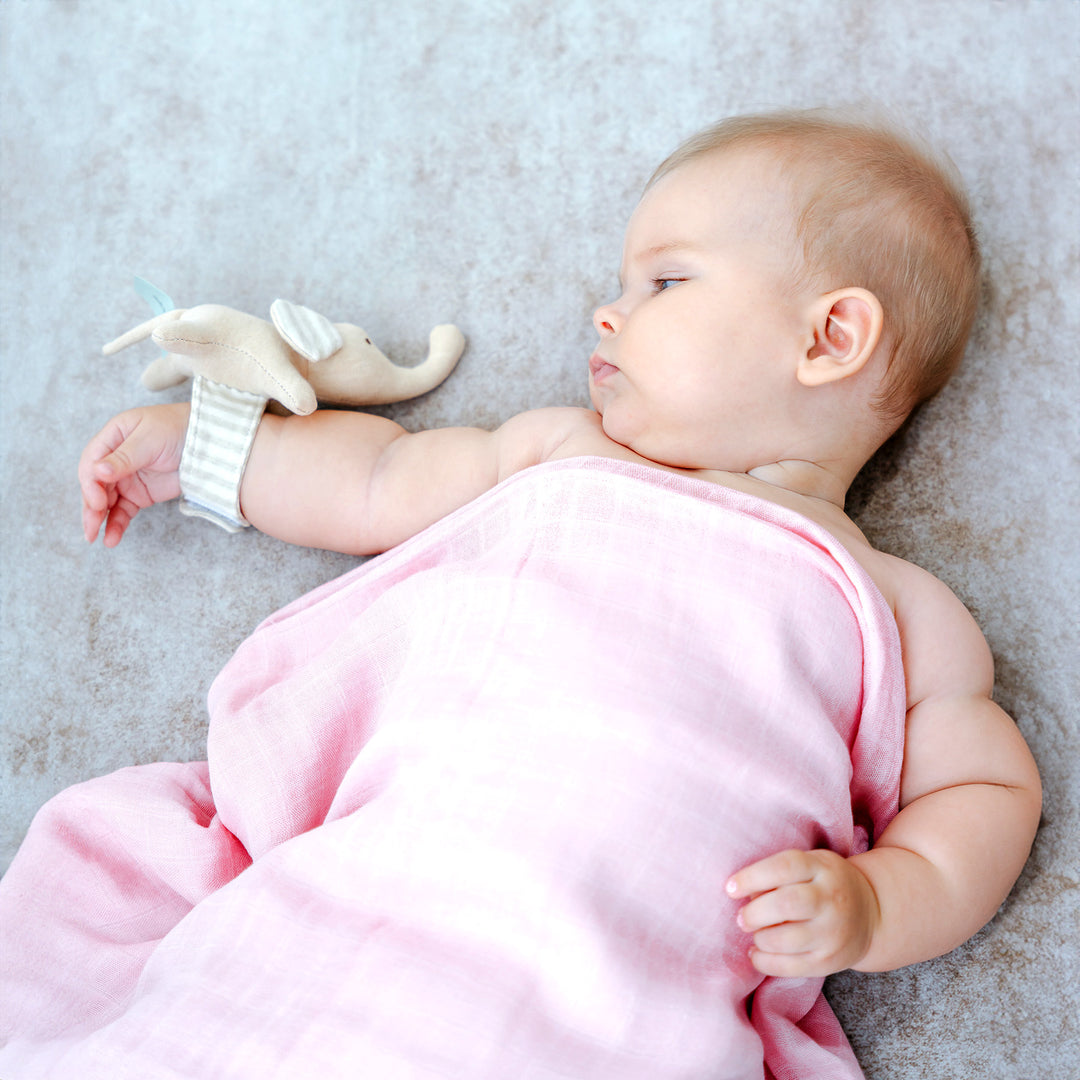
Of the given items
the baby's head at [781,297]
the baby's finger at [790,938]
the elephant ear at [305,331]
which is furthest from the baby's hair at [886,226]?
the baby's finger at [790,938]

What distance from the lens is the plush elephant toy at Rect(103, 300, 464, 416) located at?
1.10 meters

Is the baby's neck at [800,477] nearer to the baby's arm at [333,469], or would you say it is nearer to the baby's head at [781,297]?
the baby's head at [781,297]

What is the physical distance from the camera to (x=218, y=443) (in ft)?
3.78

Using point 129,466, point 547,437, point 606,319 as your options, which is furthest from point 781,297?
point 129,466

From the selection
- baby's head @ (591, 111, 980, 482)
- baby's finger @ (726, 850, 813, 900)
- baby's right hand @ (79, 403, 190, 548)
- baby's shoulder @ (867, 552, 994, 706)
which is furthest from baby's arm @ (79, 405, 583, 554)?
baby's finger @ (726, 850, 813, 900)

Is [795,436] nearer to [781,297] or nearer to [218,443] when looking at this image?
[781,297]

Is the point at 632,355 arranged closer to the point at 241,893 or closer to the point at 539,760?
the point at 539,760

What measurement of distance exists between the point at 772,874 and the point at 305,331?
0.77 metres

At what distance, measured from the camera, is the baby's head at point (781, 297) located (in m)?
1.02

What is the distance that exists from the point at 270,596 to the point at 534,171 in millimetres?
658

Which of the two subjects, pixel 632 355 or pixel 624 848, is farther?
pixel 632 355

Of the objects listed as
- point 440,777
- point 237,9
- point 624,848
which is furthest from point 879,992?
point 237,9

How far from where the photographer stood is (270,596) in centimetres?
124

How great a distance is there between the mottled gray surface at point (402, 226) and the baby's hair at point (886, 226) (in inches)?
6.0
